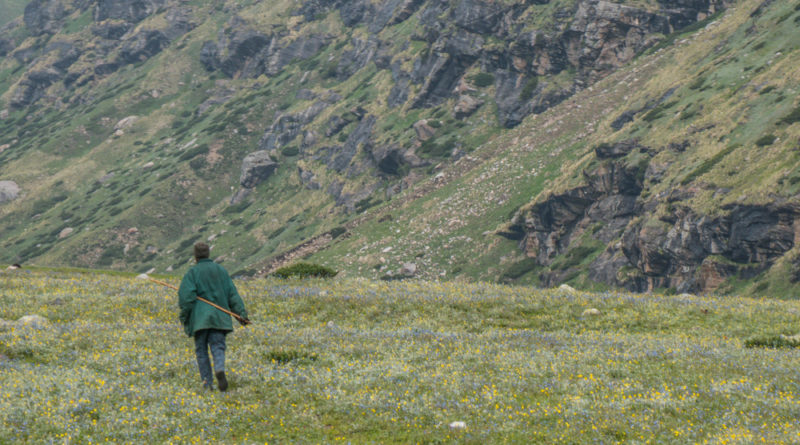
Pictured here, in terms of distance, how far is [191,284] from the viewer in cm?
1231

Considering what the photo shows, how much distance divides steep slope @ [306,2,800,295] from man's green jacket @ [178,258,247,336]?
2181 inches

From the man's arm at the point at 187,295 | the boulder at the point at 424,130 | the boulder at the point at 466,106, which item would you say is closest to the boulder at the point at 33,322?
the man's arm at the point at 187,295

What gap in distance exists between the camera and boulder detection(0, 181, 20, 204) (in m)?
193

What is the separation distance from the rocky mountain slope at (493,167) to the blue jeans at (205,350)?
60.8 metres

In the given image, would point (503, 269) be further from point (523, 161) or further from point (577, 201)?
point (523, 161)

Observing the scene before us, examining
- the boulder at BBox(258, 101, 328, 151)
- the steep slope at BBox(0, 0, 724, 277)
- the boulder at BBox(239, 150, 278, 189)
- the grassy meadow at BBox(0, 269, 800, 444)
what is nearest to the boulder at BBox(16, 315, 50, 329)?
the grassy meadow at BBox(0, 269, 800, 444)

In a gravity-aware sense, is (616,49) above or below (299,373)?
above

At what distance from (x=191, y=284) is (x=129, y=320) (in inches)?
387

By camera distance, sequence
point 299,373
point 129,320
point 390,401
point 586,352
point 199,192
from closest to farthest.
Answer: point 390,401 < point 299,373 < point 586,352 < point 129,320 < point 199,192

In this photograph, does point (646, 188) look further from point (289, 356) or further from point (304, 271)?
point (289, 356)

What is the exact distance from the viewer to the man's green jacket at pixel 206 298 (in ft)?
39.9

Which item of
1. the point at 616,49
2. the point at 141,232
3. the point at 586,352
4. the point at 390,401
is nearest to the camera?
the point at 390,401

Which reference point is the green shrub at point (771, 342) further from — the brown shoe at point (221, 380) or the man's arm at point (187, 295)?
the man's arm at point (187, 295)

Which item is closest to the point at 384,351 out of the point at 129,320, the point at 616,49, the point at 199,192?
the point at 129,320
